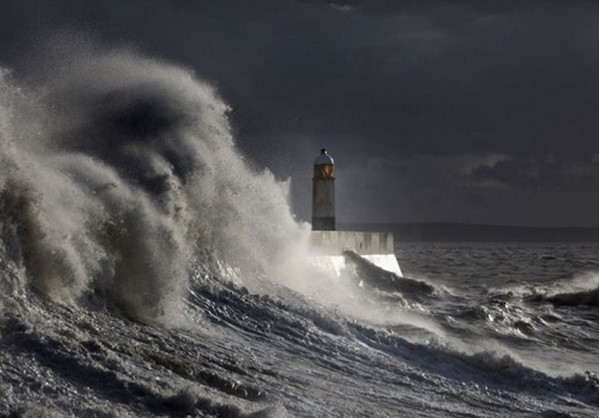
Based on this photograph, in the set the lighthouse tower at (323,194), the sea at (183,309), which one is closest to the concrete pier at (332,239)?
the lighthouse tower at (323,194)

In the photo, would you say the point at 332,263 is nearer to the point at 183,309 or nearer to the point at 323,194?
the point at 323,194

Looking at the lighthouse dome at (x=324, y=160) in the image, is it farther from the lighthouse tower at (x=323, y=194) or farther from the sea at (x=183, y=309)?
the sea at (x=183, y=309)

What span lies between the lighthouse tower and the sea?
6.75m

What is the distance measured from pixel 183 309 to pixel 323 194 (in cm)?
1304

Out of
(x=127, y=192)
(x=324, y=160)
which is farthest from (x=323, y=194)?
(x=127, y=192)

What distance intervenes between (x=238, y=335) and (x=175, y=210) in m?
2.06

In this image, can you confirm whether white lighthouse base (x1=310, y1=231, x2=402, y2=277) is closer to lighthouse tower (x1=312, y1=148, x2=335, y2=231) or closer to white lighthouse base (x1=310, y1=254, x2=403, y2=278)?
white lighthouse base (x1=310, y1=254, x2=403, y2=278)

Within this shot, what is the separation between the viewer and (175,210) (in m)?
9.39

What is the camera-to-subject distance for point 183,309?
7879 mm

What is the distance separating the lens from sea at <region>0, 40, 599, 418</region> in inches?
222

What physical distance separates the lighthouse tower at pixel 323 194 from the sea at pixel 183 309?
6.75 m

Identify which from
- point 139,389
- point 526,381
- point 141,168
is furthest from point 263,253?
point 139,389

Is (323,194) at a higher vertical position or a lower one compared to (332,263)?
higher

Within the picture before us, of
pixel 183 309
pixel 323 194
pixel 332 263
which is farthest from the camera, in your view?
pixel 323 194
